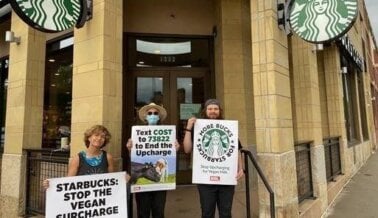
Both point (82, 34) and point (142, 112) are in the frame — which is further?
point (82, 34)

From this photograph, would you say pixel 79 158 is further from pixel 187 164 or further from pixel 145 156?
pixel 187 164

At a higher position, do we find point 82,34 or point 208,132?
point 82,34

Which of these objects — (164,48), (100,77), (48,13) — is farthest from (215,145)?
(164,48)

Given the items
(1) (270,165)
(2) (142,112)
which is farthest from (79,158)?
(1) (270,165)

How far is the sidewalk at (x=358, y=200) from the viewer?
20.4 feet

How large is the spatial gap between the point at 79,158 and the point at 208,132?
4.40ft

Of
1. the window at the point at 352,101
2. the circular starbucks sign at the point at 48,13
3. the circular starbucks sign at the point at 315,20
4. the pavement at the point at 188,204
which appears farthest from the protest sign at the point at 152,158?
the window at the point at 352,101

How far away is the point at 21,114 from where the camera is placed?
5.42 m

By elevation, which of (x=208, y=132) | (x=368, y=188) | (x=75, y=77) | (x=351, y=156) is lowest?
(x=368, y=188)

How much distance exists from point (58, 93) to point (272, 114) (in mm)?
4510

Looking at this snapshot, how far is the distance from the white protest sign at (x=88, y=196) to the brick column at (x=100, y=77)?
741 millimetres

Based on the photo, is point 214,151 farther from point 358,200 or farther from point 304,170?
point 358,200

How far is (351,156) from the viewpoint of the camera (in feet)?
32.6

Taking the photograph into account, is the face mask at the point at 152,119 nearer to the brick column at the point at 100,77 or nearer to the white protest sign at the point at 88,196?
the brick column at the point at 100,77
